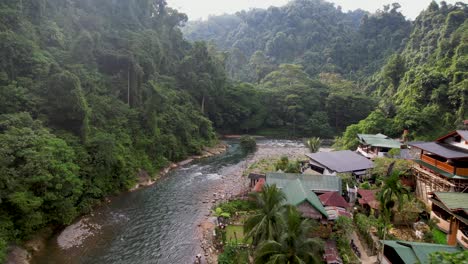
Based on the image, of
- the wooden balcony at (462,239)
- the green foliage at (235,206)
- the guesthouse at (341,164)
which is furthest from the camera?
the guesthouse at (341,164)

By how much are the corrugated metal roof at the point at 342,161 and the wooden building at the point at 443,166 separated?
21.2ft

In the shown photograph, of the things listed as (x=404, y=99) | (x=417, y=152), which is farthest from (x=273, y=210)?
(x=404, y=99)

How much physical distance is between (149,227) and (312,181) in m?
17.2

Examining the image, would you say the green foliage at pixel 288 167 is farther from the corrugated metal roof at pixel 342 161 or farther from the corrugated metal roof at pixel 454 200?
the corrugated metal roof at pixel 454 200

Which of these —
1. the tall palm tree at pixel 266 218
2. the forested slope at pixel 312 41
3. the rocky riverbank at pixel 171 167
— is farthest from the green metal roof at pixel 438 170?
the forested slope at pixel 312 41

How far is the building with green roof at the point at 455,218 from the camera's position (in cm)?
2308

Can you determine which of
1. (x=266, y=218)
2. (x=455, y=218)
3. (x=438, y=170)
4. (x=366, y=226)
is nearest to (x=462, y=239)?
(x=455, y=218)

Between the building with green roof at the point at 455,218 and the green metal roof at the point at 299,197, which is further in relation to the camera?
the green metal roof at the point at 299,197

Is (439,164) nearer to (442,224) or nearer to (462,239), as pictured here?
(442,224)

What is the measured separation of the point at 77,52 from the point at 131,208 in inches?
1060

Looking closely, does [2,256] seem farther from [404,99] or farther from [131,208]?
[404,99]

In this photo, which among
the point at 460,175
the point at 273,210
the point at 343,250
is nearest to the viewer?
the point at 273,210

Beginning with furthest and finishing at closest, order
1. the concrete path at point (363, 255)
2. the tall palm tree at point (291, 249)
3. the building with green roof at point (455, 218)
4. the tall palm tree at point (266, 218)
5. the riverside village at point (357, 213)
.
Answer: the concrete path at point (363, 255) → the building with green roof at point (455, 218) → the tall palm tree at point (266, 218) → the riverside village at point (357, 213) → the tall palm tree at point (291, 249)

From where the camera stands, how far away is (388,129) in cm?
5738
